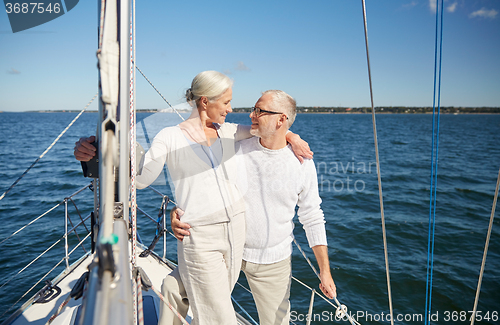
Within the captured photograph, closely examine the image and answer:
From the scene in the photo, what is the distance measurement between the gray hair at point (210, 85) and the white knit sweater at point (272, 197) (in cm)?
41

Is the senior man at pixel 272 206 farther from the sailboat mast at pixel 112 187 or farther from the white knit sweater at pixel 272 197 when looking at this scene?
the sailboat mast at pixel 112 187

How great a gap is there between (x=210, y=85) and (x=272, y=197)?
71cm

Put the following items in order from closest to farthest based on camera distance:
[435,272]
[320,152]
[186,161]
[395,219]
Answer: [186,161]
[435,272]
[395,219]
[320,152]

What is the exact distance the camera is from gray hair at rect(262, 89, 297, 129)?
1868mm

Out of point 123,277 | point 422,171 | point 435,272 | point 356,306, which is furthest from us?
point 422,171

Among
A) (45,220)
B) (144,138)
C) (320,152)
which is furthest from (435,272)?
(320,152)

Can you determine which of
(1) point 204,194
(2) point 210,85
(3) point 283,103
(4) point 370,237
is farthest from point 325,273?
(4) point 370,237

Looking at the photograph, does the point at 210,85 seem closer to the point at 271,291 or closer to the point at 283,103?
the point at 283,103

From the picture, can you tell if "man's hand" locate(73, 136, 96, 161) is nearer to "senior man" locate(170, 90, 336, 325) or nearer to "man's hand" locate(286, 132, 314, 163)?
"senior man" locate(170, 90, 336, 325)

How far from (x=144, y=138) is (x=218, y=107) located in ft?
1.31

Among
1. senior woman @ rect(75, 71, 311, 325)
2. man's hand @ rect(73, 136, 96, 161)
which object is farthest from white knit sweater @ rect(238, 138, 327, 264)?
man's hand @ rect(73, 136, 96, 161)

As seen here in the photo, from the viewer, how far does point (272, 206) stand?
1.89m

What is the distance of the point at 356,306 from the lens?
5477 millimetres

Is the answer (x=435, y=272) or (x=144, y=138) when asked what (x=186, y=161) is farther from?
(x=435, y=272)
